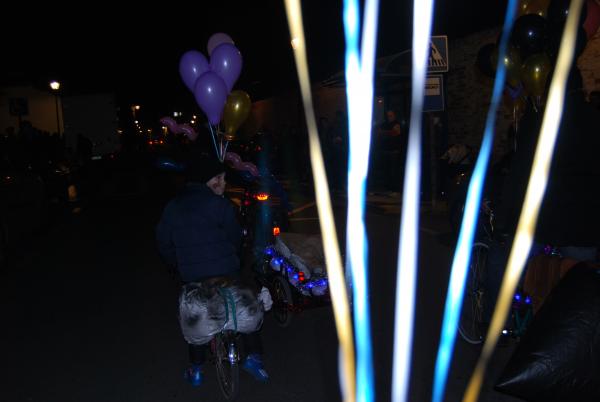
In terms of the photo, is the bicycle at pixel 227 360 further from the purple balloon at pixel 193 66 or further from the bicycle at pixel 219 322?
the purple balloon at pixel 193 66

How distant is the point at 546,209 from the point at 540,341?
1.56 meters

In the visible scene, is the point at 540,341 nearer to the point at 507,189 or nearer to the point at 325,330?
the point at 507,189

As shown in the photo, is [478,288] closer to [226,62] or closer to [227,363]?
[227,363]

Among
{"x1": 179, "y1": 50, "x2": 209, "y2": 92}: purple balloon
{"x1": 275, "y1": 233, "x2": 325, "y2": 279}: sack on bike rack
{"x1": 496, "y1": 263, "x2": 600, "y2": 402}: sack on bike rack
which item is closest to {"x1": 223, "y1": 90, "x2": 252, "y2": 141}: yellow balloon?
{"x1": 179, "y1": 50, "x2": 209, "y2": 92}: purple balloon

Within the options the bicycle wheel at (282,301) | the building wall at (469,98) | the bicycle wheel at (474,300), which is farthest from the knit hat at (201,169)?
the building wall at (469,98)

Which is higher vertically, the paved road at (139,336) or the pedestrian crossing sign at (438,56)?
the pedestrian crossing sign at (438,56)

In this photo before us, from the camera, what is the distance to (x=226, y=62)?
21.8ft

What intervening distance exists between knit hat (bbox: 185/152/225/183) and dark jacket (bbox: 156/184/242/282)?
5cm

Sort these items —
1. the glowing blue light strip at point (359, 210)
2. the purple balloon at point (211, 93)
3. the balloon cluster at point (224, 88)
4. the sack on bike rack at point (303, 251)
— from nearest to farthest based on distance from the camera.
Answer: the glowing blue light strip at point (359, 210) < the sack on bike rack at point (303, 251) < the purple balloon at point (211, 93) < the balloon cluster at point (224, 88)

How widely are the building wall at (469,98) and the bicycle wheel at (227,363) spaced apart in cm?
1037

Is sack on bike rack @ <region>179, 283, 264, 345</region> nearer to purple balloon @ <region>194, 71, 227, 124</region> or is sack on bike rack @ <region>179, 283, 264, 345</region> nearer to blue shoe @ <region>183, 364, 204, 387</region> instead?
blue shoe @ <region>183, 364, 204, 387</region>

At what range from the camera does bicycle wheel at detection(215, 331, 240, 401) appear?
4375mm

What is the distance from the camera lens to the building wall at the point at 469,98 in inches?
545

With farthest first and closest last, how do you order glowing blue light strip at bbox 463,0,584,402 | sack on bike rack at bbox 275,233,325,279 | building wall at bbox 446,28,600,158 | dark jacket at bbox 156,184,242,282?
building wall at bbox 446,28,600,158 < sack on bike rack at bbox 275,233,325,279 < dark jacket at bbox 156,184,242,282 < glowing blue light strip at bbox 463,0,584,402
